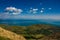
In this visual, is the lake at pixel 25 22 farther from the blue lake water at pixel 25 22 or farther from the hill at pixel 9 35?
the hill at pixel 9 35

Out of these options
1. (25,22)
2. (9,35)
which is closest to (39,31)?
(25,22)

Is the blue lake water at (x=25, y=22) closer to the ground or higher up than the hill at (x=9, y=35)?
higher up

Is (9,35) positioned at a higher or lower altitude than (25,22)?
lower

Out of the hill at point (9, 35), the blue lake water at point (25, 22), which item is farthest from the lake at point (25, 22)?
the hill at point (9, 35)

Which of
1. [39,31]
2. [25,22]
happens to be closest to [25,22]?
[25,22]

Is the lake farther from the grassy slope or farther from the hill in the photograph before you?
the hill

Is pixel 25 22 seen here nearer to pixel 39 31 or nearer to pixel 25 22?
pixel 25 22

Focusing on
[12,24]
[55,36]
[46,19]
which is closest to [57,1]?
[46,19]

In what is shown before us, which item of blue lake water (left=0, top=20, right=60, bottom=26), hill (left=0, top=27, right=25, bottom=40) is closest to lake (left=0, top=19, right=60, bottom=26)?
blue lake water (left=0, top=20, right=60, bottom=26)

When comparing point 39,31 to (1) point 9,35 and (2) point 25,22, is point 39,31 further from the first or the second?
(1) point 9,35
